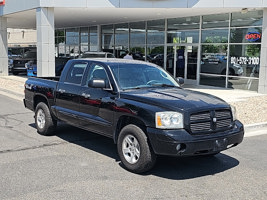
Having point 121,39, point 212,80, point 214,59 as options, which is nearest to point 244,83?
point 212,80

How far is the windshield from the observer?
19.5 feet

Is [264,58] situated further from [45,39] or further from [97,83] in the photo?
[97,83]

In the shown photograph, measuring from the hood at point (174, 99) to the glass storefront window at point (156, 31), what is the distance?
15372mm

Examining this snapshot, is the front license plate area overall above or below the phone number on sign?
below

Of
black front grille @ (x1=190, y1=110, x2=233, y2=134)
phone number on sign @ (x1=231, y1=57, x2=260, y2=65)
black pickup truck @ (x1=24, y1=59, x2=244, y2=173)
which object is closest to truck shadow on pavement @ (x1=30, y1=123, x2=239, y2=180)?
black pickup truck @ (x1=24, y1=59, x2=244, y2=173)

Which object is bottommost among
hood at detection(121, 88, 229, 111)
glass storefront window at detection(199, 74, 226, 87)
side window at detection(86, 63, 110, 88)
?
glass storefront window at detection(199, 74, 226, 87)

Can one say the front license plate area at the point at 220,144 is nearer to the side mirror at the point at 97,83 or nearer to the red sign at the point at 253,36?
the side mirror at the point at 97,83

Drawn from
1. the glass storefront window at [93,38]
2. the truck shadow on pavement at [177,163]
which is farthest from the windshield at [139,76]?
the glass storefront window at [93,38]

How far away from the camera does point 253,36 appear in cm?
1577

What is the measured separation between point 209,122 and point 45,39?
42.4 feet

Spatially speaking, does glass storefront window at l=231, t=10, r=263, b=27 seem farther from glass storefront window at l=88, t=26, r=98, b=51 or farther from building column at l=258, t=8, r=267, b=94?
glass storefront window at l=88, t=26, r=98, b=51

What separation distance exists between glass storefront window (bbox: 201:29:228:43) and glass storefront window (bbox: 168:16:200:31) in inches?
30.6

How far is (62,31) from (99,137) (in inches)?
1064

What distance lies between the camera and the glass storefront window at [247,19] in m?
15.6
